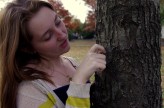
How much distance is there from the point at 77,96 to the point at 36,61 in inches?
12.8

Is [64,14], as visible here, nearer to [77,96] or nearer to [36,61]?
[36,61]

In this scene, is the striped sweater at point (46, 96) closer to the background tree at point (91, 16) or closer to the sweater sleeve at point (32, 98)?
the sweater sleeve at point (32, 98)

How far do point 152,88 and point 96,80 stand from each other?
30 cm

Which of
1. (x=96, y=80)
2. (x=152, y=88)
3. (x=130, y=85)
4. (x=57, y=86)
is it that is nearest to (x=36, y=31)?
(x=57, y=86)

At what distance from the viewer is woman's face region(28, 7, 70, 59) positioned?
184 centimetres

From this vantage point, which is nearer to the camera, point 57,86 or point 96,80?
point 57,86

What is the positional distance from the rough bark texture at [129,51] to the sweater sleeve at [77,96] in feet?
0.76

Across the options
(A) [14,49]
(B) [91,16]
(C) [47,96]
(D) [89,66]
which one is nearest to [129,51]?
(D) [89,66]

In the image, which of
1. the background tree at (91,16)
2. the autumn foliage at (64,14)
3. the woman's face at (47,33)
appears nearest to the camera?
the woman's face at (47,33)

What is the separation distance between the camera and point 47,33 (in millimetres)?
1851

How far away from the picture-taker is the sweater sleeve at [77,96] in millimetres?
1727

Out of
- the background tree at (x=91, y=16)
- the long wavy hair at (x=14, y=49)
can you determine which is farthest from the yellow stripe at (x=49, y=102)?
the background tree at (x=91, y=16)

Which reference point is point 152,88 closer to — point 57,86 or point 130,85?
point 130,85

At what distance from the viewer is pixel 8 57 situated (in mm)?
1817
